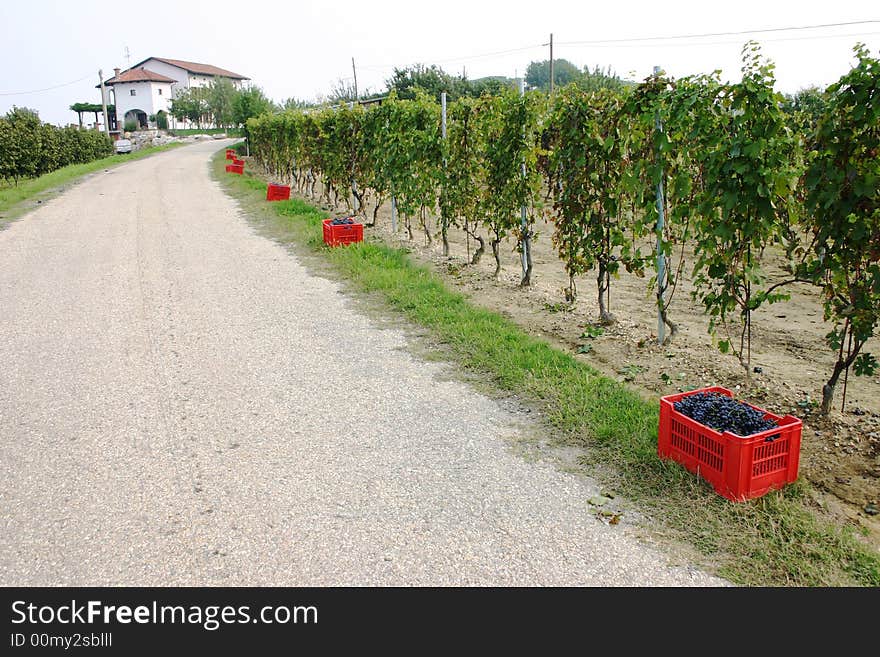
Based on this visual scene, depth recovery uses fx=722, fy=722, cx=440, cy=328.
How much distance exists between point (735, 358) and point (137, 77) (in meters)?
79.8

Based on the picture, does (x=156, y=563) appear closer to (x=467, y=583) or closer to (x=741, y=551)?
(x=467, y=583)

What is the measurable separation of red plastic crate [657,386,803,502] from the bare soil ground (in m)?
0.26

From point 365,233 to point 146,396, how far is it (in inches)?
322

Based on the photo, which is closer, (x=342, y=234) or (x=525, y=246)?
(x=525, y=246)

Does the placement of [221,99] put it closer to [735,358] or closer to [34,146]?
[34,146]

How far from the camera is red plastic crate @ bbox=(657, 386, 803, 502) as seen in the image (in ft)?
11.8

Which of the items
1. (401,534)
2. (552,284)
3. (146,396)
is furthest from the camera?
(552,284)

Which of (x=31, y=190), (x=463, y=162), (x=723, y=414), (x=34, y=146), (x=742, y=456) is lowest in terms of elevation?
(x=742, y=456)

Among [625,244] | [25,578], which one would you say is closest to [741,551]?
[25,578]

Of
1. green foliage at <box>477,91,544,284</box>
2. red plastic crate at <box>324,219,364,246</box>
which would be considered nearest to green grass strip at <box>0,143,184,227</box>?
red plastic crate at <box>324,219,364,246</box>

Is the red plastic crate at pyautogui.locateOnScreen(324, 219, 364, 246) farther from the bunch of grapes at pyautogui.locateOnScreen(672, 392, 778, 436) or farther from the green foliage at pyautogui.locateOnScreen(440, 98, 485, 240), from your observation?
the bunch of grapes at pyautogui.locateOnScreen(672, 392, 778, 436)

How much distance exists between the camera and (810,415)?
15.5 feet

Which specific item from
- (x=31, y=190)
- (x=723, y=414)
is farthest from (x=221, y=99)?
(x=723, y=414)

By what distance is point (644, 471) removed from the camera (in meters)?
4.05
